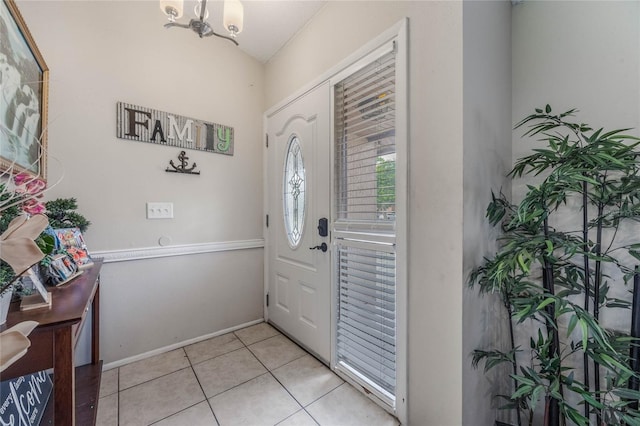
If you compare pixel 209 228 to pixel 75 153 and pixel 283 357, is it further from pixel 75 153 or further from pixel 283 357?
pixel 283 357

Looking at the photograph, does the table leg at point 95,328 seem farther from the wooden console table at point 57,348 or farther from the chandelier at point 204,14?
the chandelier at point 204,14

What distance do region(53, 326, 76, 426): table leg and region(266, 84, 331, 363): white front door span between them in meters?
1.36

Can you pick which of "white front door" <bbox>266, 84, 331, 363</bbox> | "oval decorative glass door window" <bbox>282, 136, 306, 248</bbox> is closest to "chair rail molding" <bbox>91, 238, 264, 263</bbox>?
"white front door" <bbox>266, 84, 331, 363</bbox>

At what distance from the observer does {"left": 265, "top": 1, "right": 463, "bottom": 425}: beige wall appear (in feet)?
3.94

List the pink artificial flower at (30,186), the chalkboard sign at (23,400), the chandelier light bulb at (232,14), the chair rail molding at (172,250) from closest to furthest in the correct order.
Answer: the pink artificial flower at (30,186)
the chalkboard sign at (23,400)
the chandelier light bulb at (232,14)
the chair rail molding at (172,250)

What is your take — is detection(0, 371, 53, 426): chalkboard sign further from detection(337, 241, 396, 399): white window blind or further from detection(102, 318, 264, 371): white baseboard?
detection(337, 241, 396, 399): white window blind

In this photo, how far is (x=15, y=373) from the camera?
81 centimetres

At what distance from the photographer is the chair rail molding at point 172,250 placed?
1896 millimetres

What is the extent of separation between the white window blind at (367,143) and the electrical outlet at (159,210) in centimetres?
140

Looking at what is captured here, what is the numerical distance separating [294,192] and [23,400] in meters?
1.87

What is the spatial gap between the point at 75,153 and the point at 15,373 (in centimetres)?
152

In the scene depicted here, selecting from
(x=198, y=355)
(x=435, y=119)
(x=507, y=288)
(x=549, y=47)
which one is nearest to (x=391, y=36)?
(x=435, y=119)

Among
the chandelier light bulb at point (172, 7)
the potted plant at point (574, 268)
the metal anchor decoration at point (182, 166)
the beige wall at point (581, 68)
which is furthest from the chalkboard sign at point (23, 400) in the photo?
the beige wall at point (581, 68)

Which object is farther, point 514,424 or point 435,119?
point 514,424
